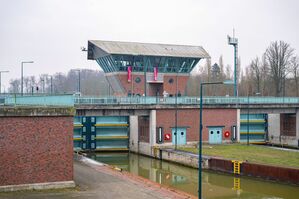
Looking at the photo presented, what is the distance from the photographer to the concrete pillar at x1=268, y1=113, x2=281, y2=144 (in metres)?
58.3

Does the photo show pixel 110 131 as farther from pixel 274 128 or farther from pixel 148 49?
pixel 274 128

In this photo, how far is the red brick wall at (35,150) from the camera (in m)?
24.3

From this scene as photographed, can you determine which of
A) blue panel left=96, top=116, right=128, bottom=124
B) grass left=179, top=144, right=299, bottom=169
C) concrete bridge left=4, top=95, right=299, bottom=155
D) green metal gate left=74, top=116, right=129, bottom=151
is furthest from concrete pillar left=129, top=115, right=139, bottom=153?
grass left=179, top=144, right=299, bottom=169

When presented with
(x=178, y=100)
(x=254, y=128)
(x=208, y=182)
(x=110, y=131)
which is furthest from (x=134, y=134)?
(x=208, y=182)

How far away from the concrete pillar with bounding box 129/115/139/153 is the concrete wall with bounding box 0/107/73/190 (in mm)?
27041

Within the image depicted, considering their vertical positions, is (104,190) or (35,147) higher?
(35,147)

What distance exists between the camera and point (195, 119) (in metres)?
50.9

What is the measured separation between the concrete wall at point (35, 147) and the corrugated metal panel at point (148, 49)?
34.0 m

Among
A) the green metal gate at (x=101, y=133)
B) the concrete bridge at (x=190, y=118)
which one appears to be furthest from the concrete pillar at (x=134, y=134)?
the green metal gate at (x=101, y=133)

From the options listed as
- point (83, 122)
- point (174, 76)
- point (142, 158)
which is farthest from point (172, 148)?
point (174, 76)

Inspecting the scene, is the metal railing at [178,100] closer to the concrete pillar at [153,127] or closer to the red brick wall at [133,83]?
the concrete pillar at [153,127]

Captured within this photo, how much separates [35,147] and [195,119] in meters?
28.7

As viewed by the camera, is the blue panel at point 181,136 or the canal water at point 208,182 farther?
the blue panel at point 181,136

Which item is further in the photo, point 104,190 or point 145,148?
point 145,148
